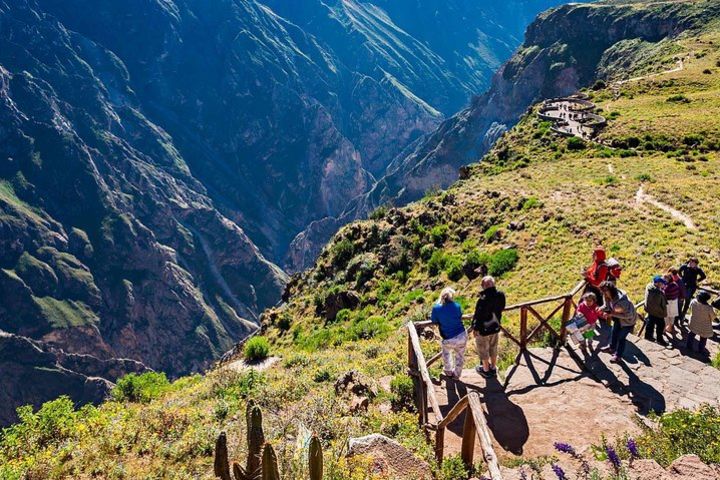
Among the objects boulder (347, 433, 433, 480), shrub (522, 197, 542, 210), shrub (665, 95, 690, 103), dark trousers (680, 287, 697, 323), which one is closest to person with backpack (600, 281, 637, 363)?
dark trousers (680, 287, 697, 323)

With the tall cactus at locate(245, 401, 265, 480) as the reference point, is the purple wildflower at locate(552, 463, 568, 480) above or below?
below

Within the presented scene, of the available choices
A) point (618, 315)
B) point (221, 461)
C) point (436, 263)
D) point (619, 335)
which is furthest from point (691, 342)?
point (436, 263)

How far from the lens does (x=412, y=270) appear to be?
26828 millimetres

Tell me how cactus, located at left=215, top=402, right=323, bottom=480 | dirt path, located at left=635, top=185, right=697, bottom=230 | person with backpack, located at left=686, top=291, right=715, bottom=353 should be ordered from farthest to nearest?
dirt path, located at left=635, top=185, right=697, bottom=230 < person with backpack, located at left=686, top=291, right=715, bottom=353 < cactus, located at left=215, top=402, right=323, bottom=480

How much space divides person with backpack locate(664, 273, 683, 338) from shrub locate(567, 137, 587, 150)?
29481 mm

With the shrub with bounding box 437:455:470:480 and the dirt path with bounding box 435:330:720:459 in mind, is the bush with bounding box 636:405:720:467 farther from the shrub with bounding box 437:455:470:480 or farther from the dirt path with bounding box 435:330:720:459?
the shrub with bounding box 437:455:470:480

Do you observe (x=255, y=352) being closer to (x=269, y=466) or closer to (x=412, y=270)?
(x=412, y=270)

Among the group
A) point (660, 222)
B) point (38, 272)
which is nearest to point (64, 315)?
point (38, 272)

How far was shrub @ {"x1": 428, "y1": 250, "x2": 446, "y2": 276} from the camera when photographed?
2506 cm

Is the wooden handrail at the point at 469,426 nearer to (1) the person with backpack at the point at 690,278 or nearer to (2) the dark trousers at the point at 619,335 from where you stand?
(2) the dark trousers at the point at 619,335

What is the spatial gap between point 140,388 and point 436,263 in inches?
598

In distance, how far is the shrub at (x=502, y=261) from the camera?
71.8ft

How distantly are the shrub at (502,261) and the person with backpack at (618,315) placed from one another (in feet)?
36.4

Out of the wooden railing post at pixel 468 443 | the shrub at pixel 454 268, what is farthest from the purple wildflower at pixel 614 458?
the shrub at pixel 454 268
